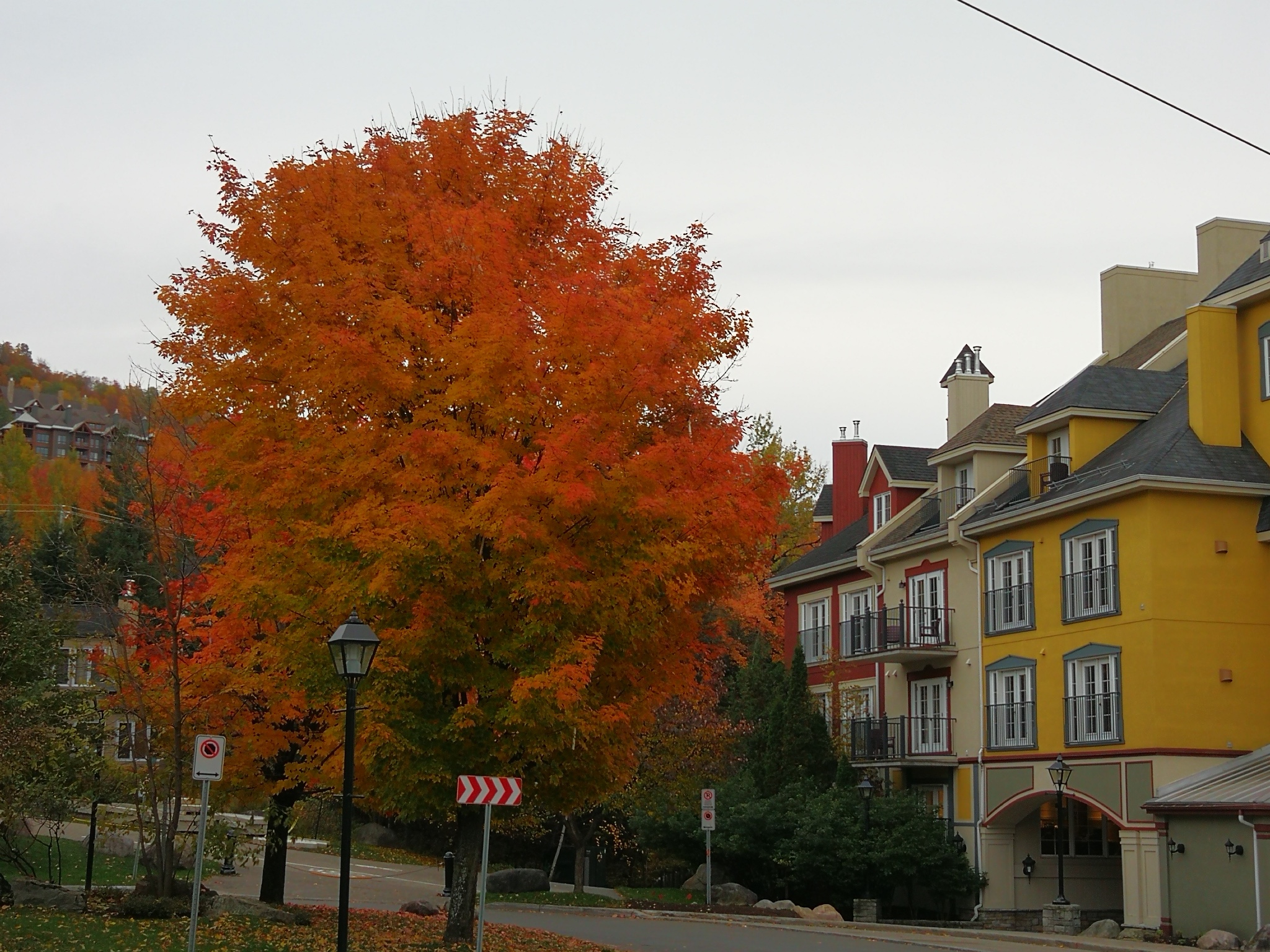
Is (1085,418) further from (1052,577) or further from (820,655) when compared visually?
(820,655)

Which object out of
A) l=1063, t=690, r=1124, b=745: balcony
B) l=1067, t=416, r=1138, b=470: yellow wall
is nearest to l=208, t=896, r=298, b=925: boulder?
l=1063, t=690, r=1124, b=745: balcony

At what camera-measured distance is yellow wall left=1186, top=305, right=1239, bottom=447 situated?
33.0 metres

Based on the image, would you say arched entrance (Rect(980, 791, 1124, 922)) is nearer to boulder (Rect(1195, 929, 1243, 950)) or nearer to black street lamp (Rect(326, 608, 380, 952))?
boulder (Rect(1195, 929, 1243, 950))

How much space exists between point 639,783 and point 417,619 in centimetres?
1985

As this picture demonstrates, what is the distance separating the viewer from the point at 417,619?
1784 centimetres

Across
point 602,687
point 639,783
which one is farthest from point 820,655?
point 602,687

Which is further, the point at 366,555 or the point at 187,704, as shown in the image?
the point at 187,704

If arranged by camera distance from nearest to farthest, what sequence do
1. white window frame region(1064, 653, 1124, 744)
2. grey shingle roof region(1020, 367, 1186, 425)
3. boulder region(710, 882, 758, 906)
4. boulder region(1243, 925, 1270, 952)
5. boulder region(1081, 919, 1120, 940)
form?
boulder region(1243, 925, 1270, 952)
boulder region(1081, 919, 1120, 940)
white window frame region(1064, 653, 1124, 744)
grey shingle roof region(1020, 367, 1186, 425)
boulder region(710, 882, 758, 906)

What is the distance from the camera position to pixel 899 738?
136 ft

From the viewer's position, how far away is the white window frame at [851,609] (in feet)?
144

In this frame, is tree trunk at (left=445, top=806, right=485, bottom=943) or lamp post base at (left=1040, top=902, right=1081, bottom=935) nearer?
tree trunk at (left=445, top=806, right=485, bottom=943)

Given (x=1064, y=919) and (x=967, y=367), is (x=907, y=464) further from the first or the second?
(x=1064, y=919)

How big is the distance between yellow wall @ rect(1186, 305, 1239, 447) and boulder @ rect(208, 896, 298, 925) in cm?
2274

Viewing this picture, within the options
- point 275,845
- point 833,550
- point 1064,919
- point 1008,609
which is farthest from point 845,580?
point 275,845
